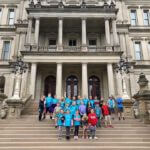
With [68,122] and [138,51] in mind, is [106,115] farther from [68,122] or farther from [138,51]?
[138,51]

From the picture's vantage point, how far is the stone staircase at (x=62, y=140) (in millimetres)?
8188

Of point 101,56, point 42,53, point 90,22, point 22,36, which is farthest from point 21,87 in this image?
point 90,22

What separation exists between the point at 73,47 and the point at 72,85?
4788mm

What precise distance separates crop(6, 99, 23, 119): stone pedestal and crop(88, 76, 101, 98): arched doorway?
12.0m

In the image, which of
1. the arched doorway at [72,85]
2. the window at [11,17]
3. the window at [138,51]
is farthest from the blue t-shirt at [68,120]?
the window at [11,17]

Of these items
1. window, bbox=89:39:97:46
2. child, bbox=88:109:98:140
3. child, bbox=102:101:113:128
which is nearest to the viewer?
child, bbox=88:109:98:140

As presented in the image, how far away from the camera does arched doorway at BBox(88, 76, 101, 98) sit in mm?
24141

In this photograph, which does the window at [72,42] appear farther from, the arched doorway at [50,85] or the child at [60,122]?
the child at [60,122]

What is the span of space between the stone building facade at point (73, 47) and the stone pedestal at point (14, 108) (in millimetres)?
6479

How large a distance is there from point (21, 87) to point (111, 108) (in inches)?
517

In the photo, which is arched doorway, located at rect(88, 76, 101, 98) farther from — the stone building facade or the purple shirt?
the purple shirt

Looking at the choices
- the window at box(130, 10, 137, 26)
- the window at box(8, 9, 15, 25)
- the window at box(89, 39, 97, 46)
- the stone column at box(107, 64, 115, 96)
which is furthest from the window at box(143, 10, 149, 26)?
the window at box(8, 9, 15, 25)

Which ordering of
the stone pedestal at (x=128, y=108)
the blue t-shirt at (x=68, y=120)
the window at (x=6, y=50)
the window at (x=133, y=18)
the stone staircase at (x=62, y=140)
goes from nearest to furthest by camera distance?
the stone staircase at (x=62, y=140) < the blue t-shirt at (x=68, y=120) < the stone pedestal at (x=128, y=108) < the window at (x=6, y=50) < the window at (x=133, y=18)

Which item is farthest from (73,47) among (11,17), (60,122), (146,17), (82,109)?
(60,122)
